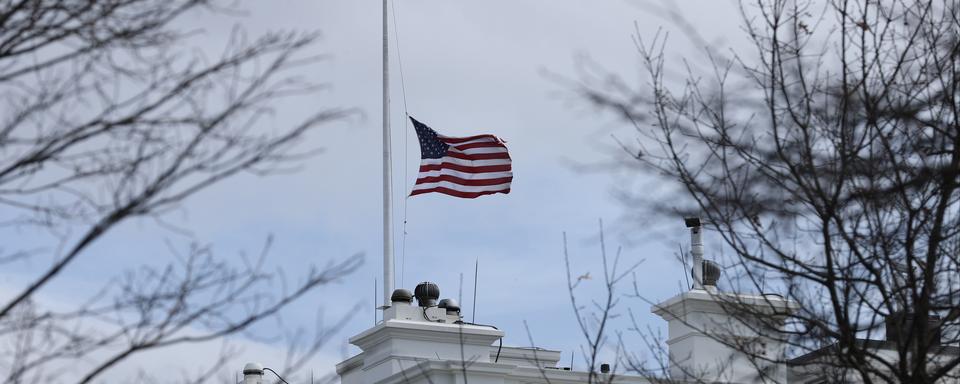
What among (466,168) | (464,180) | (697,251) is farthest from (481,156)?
(697,251)

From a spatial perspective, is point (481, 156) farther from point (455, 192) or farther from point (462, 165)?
point (455, 192)

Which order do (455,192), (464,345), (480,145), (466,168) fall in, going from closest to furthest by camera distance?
(464,345) → (480,145) → (455,192) → (466,168)

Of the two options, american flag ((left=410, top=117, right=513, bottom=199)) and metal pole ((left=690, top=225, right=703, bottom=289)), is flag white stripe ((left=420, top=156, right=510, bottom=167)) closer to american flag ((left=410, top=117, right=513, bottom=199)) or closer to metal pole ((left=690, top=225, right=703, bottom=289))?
american flag ((left=410, top=117, right=513, bottom=199))

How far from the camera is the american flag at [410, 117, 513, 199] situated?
84.5 feet

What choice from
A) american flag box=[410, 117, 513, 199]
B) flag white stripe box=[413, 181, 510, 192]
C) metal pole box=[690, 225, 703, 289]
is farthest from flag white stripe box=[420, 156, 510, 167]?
metal pole box=[690, 225, 703, 289]

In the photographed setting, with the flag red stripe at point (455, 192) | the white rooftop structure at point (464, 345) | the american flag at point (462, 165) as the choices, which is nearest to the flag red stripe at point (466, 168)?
the american flag at point (462, 165)

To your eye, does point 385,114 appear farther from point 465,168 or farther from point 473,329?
point 473,329

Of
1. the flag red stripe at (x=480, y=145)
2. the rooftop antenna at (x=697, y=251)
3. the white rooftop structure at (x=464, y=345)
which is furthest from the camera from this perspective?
the flag red stripe at (x=480, y=145)

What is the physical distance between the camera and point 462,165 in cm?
2630

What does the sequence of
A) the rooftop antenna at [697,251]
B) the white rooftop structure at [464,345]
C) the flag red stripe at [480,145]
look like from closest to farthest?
the white rooftop structure at [464,345]
the rooftop antenna at [697,251]
the flag red stripe at [480,145]

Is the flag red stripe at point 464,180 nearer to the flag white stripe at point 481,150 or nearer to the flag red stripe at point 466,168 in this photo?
the flag red stripe at point 466,168

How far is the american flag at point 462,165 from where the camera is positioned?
25750 millimetres

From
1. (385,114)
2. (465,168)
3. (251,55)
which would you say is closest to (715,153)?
(251,55)

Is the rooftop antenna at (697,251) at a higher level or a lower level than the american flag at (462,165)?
lower
